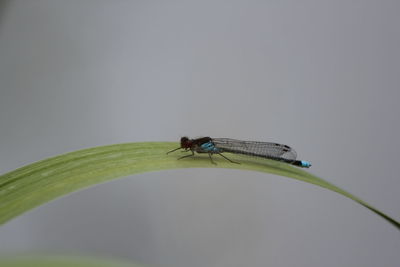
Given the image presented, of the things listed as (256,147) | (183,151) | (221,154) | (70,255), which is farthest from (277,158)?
(70,255)

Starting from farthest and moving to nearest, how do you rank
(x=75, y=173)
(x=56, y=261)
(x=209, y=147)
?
(x=209, y=147)
(x=75, y=173)
(x=56, y=261)

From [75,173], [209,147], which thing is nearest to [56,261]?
[75,173]

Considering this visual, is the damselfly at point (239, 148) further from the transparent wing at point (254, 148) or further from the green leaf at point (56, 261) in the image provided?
the green leaf at point (56, 261)

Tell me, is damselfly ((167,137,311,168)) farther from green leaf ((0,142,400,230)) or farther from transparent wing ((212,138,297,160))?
green leaf ((0,142,400,230))

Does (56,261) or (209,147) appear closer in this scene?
(56,261)

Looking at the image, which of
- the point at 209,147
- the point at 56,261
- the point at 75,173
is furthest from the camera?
the point at 209,147

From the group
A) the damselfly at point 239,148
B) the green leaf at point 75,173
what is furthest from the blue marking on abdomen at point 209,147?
the green leaf at point 75,173

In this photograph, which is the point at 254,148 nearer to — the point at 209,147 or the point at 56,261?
the point at 209,147
